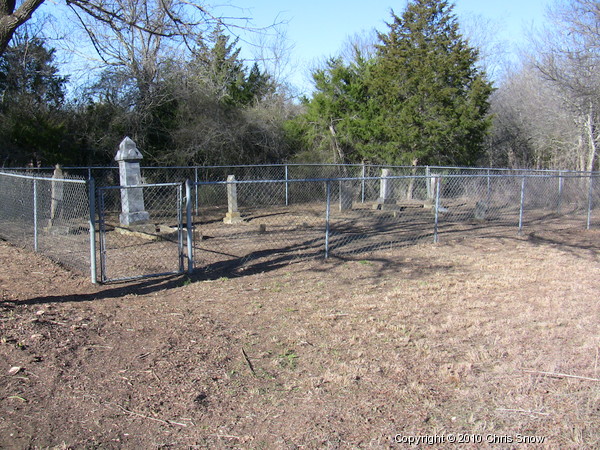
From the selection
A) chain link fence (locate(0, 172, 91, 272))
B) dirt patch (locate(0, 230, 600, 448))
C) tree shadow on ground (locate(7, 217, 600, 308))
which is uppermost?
chain link fence (locate(0, 172, 91, 272))

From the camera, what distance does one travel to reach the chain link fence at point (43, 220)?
8.96 meters

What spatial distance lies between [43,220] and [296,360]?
870 cm

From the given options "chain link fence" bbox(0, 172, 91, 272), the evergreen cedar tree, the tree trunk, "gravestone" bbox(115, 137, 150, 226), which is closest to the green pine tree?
the evergreen cedar tree

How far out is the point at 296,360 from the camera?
441cm

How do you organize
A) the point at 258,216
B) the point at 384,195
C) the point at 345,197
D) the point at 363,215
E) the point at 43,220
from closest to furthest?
the point at 43,220 < the point at 258,216 < the point at 363,215 < the point at 345,197 < the point at 384,195

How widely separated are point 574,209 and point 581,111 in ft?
20.1

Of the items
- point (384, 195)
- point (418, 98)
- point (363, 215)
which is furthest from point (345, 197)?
point (418, 98)

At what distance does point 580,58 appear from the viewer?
1838 centimetres

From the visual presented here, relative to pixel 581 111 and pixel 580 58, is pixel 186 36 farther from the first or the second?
pixel 581 111

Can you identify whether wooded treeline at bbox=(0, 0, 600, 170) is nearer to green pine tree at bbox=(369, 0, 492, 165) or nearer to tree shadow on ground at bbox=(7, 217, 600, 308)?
green pine tree at bbox=(369, 0, 492, 165)

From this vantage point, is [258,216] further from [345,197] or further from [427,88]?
[427,88]

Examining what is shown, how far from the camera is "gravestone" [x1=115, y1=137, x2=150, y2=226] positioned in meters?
11.8

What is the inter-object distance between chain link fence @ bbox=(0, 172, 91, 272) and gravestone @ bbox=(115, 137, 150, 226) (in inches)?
36.7

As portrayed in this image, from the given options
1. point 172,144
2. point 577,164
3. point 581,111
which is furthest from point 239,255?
point 577,164
